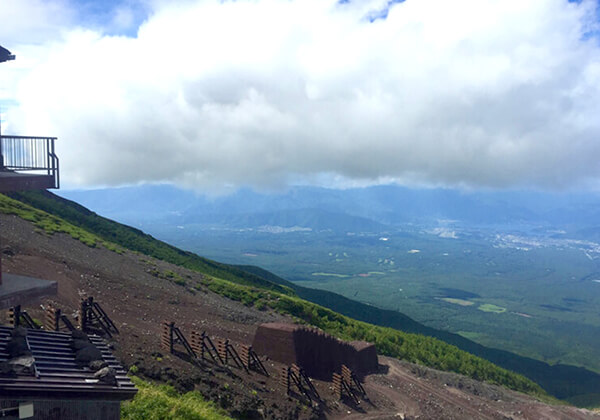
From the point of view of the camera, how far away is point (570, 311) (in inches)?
4574

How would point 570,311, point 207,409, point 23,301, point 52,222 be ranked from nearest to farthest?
point 23,301
point 207,409
point 52,222
point 570,311

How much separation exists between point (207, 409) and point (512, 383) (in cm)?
3174

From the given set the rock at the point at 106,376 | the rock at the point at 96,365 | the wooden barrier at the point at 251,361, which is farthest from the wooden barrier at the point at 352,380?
the rock at the point at 106,376

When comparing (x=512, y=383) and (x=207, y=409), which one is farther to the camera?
(x=512, y=383)

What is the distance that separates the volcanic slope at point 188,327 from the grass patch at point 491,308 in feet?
301

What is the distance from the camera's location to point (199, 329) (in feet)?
79.1

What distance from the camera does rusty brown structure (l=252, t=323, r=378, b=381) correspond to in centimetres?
2109

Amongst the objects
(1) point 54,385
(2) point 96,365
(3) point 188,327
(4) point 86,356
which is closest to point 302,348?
(3) point 188,327

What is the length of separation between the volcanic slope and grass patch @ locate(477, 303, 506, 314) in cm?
9168

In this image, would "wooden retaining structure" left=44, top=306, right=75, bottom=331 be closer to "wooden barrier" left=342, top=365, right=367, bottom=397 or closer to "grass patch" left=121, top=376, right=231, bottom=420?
"grass patch" left=121, top=376, right=231, bottom=420

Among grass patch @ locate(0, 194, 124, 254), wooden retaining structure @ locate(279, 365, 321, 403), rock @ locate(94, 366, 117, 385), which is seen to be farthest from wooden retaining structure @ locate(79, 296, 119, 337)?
grass patch @ locate(0, 194, 124, 254)

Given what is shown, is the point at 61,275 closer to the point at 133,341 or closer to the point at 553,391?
the point at 133,341

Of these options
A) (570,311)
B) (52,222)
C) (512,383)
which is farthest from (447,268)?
(52,222)

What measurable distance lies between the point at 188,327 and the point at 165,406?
13.3 metres
